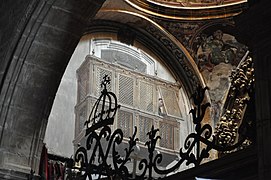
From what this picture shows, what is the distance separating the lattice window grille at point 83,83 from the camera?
37.0 feet

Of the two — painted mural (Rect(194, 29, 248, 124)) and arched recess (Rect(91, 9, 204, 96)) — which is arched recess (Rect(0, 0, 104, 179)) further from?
painted mural (Rect(194, 29, 248, 124))

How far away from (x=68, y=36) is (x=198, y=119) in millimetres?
2006

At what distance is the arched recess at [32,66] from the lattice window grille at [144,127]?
16.8 ft

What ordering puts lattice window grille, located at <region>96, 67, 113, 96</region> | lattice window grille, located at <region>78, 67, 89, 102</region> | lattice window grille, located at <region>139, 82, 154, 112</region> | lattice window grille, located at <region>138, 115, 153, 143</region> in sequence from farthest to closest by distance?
lattice window grille, located at <region>139, 82, 154, 112</region> < lattice window grille, located at <region>138, 115, 153, 143</region> < lattice window grille, located at <region>96, 67, 113, 96</region> < lattice window grille, located at <region>78, 67, 89, 102</region>

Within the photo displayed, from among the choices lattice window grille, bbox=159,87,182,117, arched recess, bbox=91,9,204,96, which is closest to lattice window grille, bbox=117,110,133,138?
lattice window grille, bbox=159,87,182,117

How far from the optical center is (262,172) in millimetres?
3773

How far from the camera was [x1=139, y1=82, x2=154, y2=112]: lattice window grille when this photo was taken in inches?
469

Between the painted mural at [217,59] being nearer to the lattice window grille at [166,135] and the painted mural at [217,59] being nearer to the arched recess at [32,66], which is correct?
the lattice window grille at [166,135]

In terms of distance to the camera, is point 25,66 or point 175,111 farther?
point 175,111

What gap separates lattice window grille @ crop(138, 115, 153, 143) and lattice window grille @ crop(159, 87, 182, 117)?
1.78 ft

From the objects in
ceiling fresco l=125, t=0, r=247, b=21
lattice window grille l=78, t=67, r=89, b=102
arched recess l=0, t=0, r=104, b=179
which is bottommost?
arched recess l=0, t=0, r=104, b=179

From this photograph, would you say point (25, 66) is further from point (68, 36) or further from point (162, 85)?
point (162, 85)

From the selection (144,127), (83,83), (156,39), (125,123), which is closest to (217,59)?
(156,39)

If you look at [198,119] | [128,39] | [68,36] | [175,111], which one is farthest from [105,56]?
[198,119]
